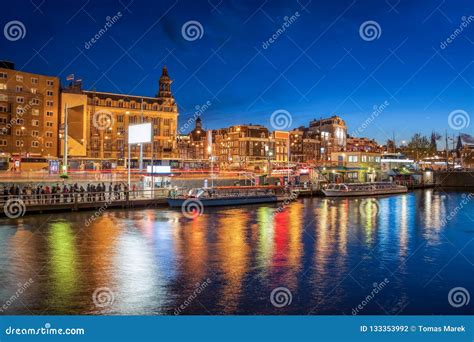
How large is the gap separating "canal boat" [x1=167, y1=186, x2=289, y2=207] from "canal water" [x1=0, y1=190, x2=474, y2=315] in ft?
41.8

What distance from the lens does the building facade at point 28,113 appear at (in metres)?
89.6

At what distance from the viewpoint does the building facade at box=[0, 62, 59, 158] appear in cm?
8956

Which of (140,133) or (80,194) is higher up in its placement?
(140,133)

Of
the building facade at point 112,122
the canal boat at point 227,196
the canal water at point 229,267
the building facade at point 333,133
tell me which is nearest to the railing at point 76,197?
the canal boat at point 227,196

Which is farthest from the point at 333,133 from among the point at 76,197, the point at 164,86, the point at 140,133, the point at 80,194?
the point at 76,197

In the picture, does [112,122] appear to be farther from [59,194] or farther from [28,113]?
[59,194]

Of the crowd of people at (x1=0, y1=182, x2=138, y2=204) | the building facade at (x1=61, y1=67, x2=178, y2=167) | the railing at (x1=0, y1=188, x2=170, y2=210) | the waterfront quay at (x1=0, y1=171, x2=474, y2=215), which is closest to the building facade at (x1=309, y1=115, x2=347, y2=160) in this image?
the building facade at (x1=61, y1=67, x2=178, y2=167)

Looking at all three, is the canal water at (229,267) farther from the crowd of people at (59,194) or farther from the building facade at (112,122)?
the building facade at (112,122)

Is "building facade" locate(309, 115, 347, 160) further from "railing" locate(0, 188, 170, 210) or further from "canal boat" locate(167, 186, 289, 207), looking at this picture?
"railing" locate(0, 188, 170, 210)

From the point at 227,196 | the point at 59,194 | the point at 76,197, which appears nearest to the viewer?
the point at 59,194

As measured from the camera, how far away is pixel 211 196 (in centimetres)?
5281

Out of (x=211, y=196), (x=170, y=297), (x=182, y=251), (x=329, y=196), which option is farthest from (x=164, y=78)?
(x=170, y=297)

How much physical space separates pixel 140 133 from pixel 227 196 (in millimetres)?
12283

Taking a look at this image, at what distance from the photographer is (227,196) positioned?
54438 mm
